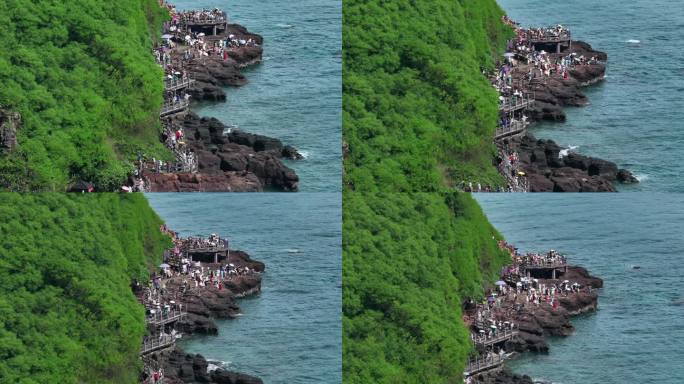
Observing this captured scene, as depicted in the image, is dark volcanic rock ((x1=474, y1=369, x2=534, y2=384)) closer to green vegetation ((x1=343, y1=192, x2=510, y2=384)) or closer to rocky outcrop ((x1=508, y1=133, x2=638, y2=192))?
green vegetation ((x1=343, y1=192, x2=510, y2=384))

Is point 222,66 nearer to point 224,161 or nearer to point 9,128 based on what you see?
point 224,161

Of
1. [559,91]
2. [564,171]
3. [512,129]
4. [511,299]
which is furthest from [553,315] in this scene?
[559,91]

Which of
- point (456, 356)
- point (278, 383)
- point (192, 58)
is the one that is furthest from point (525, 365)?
point (192, 58)

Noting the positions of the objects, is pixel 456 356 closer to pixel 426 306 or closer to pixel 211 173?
pixel 426 306

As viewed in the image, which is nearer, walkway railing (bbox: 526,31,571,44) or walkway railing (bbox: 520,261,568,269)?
walkway railing (bbox: 520,261,568,269)

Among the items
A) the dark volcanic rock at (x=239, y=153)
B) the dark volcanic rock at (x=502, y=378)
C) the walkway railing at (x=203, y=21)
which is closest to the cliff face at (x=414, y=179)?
the dark volcanic rock at (x=502, y=378)

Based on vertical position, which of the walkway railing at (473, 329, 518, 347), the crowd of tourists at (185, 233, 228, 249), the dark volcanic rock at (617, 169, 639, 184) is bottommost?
the walkway railing at (473, 329, 518, 347)

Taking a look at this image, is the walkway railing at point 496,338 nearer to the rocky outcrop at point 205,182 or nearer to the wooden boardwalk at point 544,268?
the wooden boardwalk at point 544,268

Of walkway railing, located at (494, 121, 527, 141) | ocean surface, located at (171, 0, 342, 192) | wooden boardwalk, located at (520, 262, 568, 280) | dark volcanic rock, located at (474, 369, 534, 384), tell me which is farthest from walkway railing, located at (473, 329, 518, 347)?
ocean surface, located at (171, 0, 342, 192)
